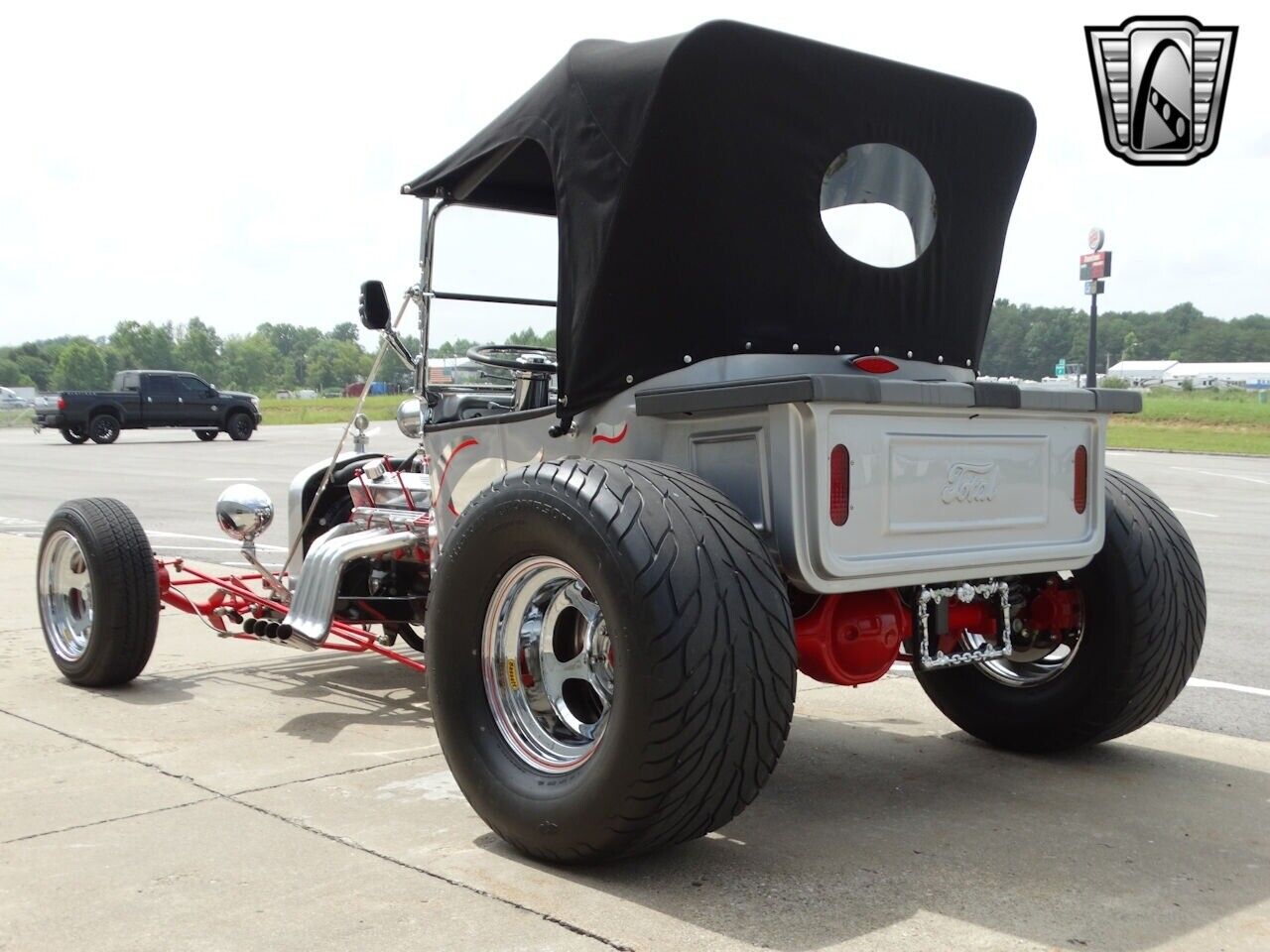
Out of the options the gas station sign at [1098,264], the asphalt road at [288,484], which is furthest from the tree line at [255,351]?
the asphalt road at [288,484]

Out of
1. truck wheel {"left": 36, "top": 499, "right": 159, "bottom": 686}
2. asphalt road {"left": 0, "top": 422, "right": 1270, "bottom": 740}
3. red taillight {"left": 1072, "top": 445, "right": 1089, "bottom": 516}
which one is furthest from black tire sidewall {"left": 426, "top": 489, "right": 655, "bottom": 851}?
asphalt road {"left": 0, "top": 422, "right": 1270, "bottom": 740}

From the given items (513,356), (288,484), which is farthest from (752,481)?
(288,484)

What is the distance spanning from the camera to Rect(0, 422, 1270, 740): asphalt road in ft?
21.2

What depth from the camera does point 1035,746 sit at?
4898mm

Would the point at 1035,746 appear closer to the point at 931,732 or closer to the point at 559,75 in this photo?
the point at 931,732

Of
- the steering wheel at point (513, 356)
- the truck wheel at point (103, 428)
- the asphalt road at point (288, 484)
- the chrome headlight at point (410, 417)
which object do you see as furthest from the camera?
the truck wheel at point (103, 428)

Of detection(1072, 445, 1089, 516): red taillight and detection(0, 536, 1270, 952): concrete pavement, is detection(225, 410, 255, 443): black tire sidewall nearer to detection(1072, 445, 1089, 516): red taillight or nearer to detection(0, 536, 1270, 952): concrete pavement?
detection(0, 536, 1270, 952): concrete pavement

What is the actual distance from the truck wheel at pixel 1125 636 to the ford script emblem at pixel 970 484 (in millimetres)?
634

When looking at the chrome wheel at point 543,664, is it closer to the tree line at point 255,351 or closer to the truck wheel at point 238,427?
the truck wheel at point 238,427

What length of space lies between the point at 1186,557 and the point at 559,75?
2701mm

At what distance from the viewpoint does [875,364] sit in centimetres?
454

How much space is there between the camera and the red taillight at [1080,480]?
4484 mm

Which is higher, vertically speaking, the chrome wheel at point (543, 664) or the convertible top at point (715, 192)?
the convertible top at point (715, 192)

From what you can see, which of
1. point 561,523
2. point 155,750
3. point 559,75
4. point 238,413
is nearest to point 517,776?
point 561,523
